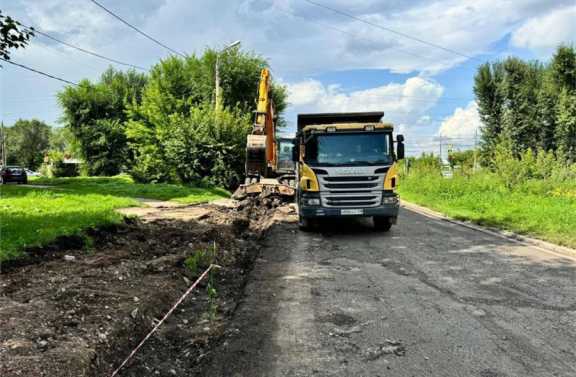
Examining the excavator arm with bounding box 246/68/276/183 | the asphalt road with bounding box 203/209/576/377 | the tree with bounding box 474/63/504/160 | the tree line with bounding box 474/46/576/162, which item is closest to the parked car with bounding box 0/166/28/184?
the excavator arm with bounding box 246/68/276/183

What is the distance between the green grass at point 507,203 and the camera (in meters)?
11.4

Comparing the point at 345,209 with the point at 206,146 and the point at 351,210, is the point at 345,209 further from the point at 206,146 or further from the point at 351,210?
the point at 206,146

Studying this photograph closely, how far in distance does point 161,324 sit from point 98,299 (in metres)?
0.81

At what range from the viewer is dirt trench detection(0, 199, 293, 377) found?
382 centimetres

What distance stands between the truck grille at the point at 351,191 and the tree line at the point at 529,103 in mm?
29925

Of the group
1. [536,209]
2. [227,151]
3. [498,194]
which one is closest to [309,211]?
[536,209]

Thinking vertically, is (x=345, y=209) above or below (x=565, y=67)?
below

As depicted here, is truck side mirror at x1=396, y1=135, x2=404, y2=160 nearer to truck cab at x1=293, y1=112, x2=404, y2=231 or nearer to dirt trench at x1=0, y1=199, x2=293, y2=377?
truck cab at x1=293, y1=112, x2=404, y2=231

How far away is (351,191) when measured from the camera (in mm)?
10992

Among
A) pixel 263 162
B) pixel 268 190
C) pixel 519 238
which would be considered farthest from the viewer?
pixel 268 190

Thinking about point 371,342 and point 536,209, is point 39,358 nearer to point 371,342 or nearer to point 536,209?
point 371,342

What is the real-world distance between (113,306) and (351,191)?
6995 millimetres

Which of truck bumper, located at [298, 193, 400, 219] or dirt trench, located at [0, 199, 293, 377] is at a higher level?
truck bumper, located at [298, 193, 400, 219]

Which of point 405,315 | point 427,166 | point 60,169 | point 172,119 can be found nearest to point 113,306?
point 405,315
